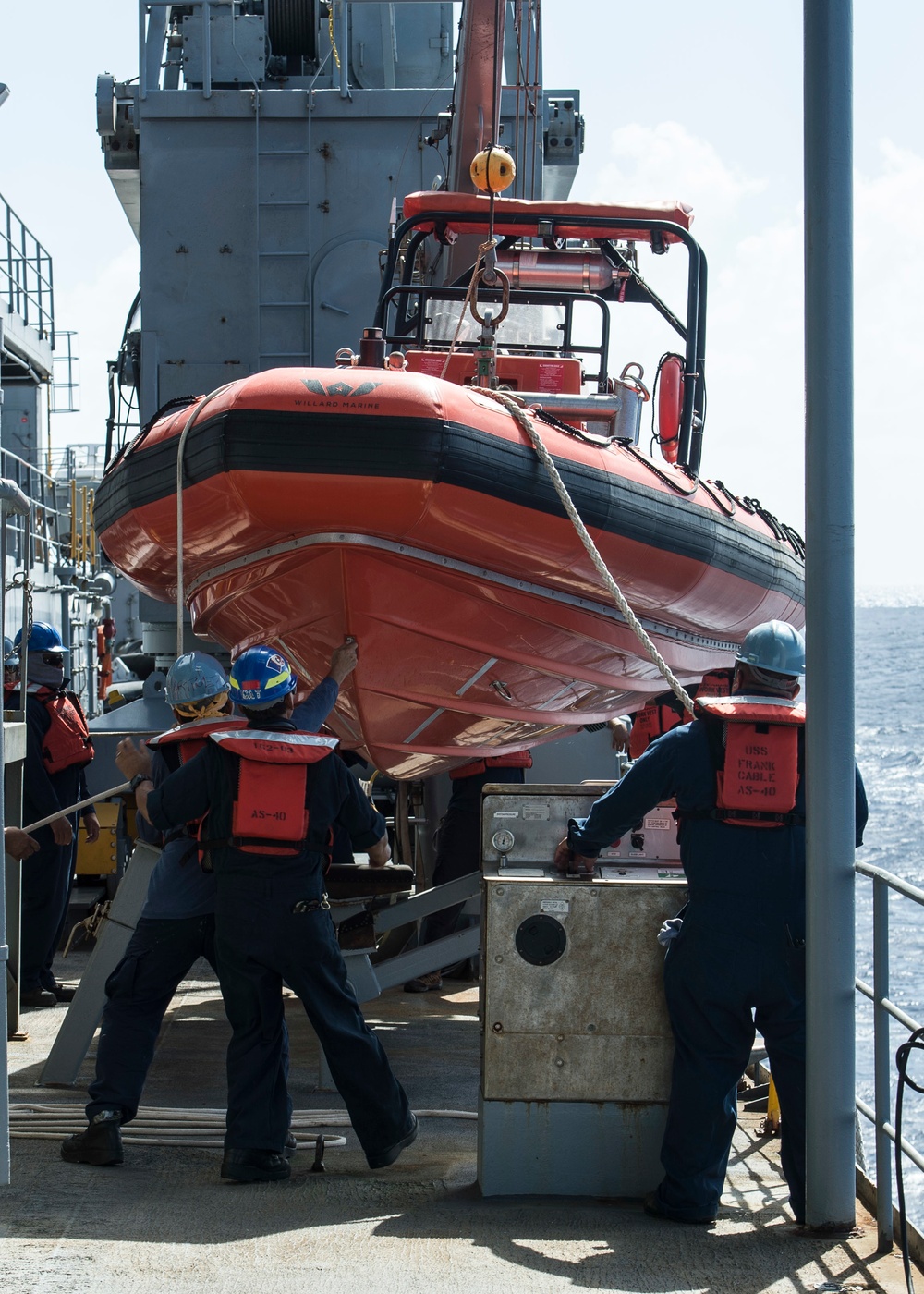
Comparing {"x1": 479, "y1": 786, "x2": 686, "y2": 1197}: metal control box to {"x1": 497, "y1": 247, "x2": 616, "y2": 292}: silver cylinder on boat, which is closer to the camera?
{"x1": 479, "y1": 786, "x2": 686, "y2": 1197}: metal control box

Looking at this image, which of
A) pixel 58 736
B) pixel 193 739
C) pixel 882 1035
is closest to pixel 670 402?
pixel 58 736

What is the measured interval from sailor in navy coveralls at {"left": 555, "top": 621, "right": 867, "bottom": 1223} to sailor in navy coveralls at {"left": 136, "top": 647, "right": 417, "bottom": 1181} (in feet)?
2.42

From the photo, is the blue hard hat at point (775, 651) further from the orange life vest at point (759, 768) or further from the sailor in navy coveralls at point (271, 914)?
the sailor in navy coveralls at point (271, 914)

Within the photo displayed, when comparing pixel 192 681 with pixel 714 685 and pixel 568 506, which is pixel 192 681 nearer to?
pixel 568 506

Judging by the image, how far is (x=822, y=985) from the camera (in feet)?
9.20

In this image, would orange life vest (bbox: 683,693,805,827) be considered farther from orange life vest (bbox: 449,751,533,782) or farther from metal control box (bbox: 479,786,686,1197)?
orange life vest (bbox: 449,751,533,782)

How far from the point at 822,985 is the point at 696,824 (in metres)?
0.43

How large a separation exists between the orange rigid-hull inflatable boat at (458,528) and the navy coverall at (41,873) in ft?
2.52

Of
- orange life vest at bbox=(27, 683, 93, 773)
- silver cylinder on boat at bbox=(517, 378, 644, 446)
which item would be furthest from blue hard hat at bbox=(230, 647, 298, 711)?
orange life vest at bbox=(27, 683, 93, 773)

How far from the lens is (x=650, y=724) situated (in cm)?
717

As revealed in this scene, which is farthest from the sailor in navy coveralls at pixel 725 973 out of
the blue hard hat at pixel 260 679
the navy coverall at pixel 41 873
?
the navy coverall at pixel 41 873

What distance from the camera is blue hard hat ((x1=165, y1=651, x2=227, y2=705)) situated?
3.69 m

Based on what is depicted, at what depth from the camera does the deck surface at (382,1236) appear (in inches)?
103

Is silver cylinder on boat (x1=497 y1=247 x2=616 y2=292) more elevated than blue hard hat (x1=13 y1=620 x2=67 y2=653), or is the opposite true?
silver cylinder on boat (x1=497 y1=247 x2=616 y2=292)
